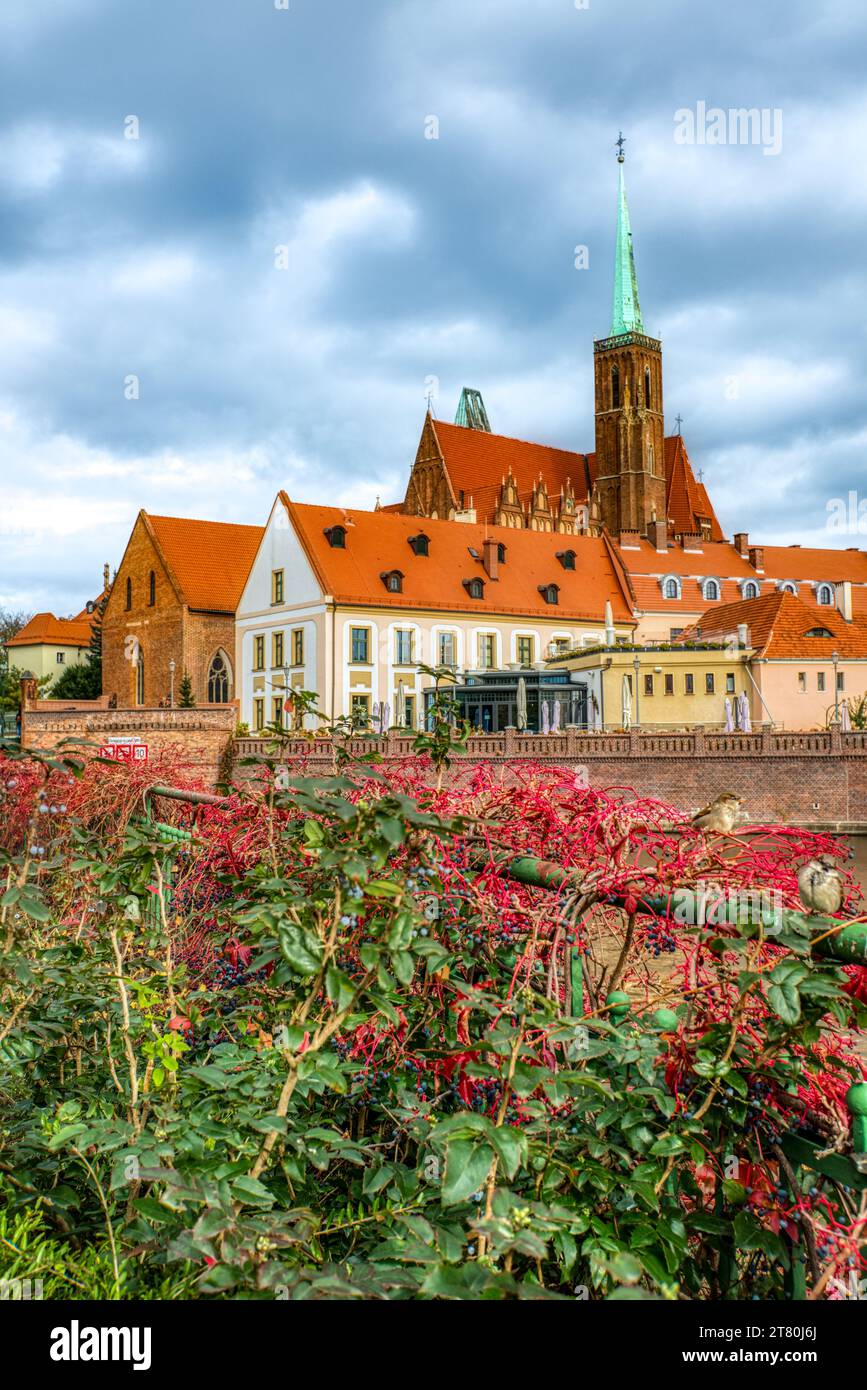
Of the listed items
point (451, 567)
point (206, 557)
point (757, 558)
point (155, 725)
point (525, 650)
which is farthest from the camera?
point (757, 558)

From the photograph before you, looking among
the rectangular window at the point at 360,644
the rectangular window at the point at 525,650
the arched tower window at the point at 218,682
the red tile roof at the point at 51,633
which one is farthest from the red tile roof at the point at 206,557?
the red tile roof at the point at 51,633

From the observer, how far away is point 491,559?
180ft

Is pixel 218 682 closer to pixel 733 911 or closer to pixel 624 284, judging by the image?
pixel 624 284

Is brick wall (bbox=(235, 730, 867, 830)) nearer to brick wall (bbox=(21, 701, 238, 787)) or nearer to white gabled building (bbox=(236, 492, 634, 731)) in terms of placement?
brick wall (bbox=(21, 701, 238, 787))

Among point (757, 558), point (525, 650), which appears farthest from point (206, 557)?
point (757, 558)

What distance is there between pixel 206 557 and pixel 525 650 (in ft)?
61.6

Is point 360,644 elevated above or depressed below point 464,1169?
above

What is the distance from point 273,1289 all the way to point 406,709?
46.8 meters

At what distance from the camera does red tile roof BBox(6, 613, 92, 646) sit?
8275 cm

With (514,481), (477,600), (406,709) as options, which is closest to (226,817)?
(406,709)

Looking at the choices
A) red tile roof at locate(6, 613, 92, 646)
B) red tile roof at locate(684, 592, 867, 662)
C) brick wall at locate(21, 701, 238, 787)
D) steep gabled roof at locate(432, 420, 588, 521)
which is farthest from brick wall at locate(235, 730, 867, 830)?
red tile roof at locate(6, 613, 92, 646)

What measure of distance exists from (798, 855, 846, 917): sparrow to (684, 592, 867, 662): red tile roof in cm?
4627

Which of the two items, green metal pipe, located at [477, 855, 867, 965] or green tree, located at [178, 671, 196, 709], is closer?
green metal pipe, located at [477, 855, 867, 965]
